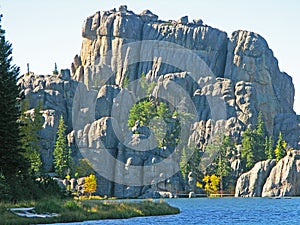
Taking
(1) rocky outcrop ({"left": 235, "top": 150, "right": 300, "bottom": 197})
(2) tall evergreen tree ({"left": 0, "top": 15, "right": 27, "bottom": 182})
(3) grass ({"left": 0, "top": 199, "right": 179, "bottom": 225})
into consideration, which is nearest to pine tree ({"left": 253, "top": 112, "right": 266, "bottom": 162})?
(1) rocky outcrop ({"left": 235, "top": 150, "right": 300, "bottom": 197})

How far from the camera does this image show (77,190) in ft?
433

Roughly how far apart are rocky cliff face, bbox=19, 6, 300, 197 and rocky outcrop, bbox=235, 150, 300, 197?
13.2 metres

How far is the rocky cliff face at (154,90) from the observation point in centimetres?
14538

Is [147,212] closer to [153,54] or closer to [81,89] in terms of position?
[81,89]

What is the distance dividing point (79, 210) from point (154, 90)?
11977 cm

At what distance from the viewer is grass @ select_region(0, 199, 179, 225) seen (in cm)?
5068

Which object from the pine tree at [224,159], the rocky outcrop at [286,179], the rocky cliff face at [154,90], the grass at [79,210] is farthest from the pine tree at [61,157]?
the grass at [79,210]

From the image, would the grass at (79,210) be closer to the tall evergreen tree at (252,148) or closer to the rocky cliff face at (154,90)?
the rocky cliff face at (154,90)

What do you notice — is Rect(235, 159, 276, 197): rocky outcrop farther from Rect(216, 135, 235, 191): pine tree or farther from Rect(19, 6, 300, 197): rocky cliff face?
Rect(19, 6, 300, 197): rocky cliff face

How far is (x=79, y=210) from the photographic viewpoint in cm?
5800

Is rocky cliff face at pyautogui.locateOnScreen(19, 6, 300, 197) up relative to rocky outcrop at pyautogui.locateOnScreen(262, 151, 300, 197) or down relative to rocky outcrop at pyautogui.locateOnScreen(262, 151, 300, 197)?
up

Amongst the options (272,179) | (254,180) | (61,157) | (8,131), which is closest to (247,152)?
(254,180)

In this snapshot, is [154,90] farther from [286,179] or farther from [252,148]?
[286,179]

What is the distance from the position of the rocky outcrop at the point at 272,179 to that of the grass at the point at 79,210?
2845 inches
